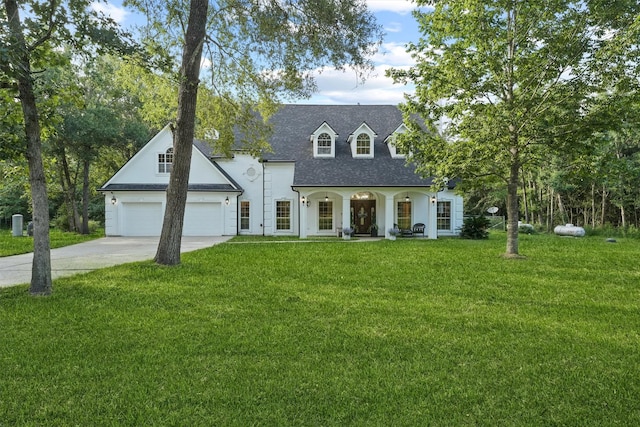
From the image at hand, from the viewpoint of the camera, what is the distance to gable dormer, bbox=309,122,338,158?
21594 mm

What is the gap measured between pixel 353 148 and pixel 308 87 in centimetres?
955

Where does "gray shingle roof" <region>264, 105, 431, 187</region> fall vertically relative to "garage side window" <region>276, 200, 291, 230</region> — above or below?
above

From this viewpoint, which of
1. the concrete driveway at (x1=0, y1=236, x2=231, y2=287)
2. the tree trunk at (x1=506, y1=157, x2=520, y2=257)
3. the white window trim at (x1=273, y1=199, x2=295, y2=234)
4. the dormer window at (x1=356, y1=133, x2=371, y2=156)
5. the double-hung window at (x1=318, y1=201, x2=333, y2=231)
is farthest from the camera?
the white window trim at (x1=273, y1=199, x2=295, y2=234)

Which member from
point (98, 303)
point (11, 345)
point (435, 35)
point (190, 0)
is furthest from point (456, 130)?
point (11, 345)

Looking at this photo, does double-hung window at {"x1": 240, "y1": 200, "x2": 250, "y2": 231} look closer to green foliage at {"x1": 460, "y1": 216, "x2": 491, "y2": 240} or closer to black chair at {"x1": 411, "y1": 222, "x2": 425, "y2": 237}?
black chair at {"x1": 411, "y1": 222, "x2": 425, "y2": 237}

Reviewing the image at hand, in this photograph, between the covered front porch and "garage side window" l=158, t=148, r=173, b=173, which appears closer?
"garage side window" l=158, t=148, r=173, b=173

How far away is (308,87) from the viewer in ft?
41.0

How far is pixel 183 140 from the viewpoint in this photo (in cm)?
1095

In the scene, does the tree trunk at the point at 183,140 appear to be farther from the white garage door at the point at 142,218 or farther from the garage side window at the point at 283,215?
the white garage door at the point at 142,218

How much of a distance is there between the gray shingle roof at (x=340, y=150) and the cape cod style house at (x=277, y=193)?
0.06 m

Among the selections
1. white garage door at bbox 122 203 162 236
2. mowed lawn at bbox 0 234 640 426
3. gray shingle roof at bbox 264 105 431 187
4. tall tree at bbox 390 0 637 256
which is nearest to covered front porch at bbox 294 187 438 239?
gray shingle roof at bbox 264 105 431 187

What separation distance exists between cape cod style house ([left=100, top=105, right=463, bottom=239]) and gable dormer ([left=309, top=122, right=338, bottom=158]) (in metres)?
0.05

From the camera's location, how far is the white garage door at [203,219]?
21.6m

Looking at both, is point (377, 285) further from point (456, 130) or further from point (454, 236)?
point (454, 236)
